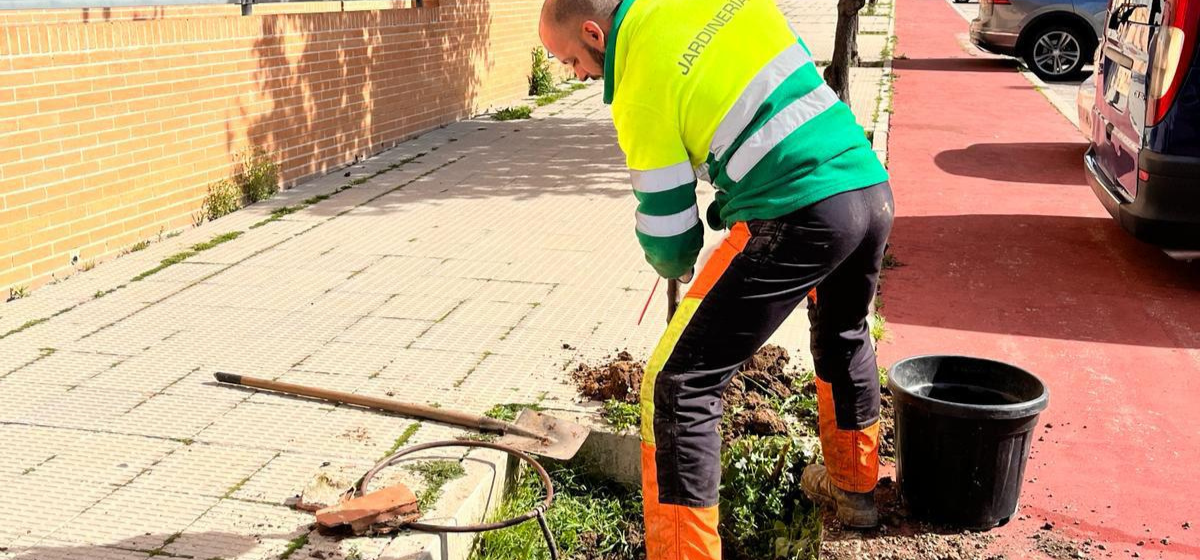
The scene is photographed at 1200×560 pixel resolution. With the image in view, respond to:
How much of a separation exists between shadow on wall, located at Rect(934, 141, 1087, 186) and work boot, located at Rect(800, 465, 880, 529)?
6836 mm

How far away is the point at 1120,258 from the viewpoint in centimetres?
750

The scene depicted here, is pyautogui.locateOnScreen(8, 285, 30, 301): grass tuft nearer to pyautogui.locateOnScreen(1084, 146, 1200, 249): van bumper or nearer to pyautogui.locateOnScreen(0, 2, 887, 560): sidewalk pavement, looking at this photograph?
pyautogui.locateOnScreen(0, 2, 887, 560): sidewalk pavement

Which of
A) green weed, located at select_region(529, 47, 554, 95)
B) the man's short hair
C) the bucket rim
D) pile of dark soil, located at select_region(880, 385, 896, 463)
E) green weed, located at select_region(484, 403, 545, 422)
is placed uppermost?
the man's short hair

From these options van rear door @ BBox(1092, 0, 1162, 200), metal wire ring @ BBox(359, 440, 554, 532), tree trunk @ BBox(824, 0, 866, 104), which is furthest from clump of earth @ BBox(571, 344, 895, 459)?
tree trunk @ BBox(824, 0, 866, 104)

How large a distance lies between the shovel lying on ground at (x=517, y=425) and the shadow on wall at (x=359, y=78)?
419cm

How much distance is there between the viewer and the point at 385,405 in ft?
14.9

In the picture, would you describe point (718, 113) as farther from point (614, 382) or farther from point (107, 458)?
point (107, 458)

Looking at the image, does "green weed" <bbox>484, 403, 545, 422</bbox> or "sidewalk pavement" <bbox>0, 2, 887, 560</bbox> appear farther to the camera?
"green weed" <bbox>484, 403, 545, 422</bbox>

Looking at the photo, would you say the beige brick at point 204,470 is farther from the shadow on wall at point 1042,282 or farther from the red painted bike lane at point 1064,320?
the shadow on wall at point 1042,282

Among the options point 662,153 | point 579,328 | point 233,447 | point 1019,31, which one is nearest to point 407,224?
point 579,328

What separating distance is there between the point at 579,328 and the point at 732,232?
2528mm

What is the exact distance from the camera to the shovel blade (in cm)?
416

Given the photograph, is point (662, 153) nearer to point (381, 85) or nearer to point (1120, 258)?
point (1120, 258)

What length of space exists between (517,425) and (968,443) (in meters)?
1.64
